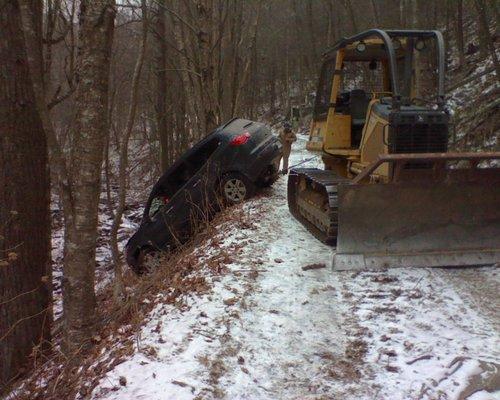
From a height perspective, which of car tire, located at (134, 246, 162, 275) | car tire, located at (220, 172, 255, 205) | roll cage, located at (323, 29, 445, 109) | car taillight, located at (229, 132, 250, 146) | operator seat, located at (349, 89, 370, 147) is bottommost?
car tire, located at (134, 246, 162, 275)

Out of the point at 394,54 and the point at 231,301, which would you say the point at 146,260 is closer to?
the point at 231,301

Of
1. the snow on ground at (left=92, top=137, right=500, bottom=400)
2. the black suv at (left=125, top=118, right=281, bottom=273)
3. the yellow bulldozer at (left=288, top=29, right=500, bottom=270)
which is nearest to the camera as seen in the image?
the snow on ground at (left=92, top=137, right=500, bottom=400)

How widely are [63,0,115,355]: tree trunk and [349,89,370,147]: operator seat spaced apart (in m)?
4.67

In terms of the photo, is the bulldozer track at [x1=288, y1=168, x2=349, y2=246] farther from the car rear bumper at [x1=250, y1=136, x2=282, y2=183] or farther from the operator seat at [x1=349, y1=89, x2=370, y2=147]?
the operator seat at [x1=349, y1=89, x2=370, y2=147]

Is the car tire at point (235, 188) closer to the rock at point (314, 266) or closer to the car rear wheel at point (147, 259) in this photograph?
the car rear wheel at point (147, 259)

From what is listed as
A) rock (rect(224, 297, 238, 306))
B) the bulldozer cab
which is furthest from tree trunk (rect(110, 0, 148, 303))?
the bulldozer cab

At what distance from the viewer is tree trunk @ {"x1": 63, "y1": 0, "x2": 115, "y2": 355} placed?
15.5 ft

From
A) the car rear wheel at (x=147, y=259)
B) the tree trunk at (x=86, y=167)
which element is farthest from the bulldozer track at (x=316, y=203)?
the tree trunk at (x=86, y=167)

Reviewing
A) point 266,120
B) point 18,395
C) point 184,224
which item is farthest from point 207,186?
point 266,120

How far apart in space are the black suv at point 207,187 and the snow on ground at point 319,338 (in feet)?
9.47

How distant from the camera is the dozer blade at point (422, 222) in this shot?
19.1 feet

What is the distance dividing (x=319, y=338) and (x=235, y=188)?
16.2ft

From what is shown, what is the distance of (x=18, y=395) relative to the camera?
4.75 m

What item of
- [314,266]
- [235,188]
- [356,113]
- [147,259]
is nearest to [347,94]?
[356,113]
